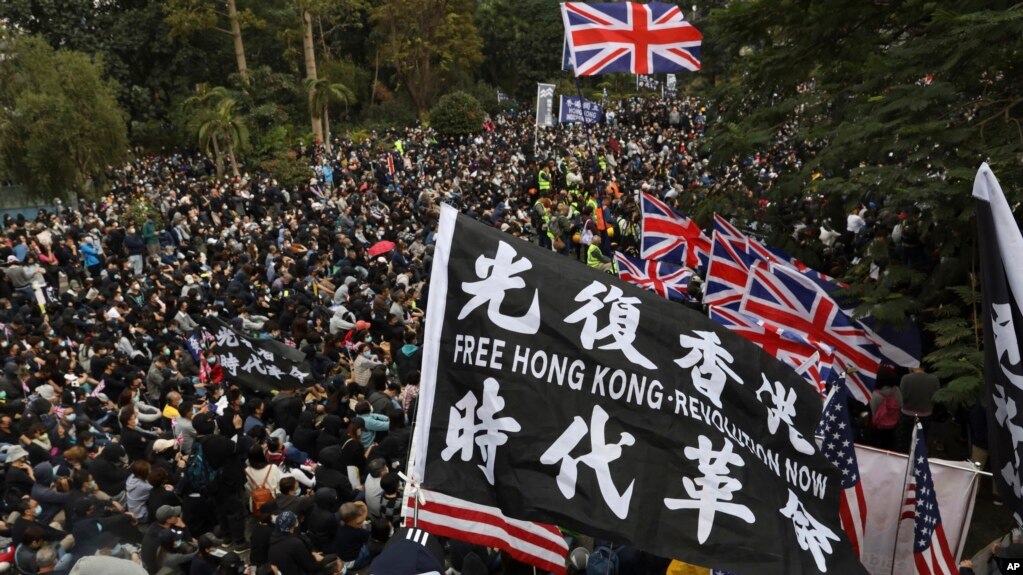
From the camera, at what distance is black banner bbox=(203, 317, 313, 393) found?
367 inches

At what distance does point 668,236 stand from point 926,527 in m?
6.36

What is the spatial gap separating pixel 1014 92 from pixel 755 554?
22.0ft

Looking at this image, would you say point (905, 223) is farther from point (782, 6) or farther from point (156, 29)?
point (156, 29)

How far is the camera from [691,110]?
34.2 m

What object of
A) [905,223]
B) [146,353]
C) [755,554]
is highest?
[905,223]

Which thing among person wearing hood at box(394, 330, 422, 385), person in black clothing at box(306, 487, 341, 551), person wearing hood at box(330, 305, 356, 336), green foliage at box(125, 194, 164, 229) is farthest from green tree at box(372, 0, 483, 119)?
person in black clothing at box(306, 487, 341, 551)

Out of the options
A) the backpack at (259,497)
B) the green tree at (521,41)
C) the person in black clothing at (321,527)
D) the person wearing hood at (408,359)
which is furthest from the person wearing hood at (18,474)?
the green tree at (521,41)

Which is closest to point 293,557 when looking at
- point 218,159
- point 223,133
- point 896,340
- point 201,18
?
point 896,340

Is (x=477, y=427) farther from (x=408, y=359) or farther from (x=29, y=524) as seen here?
(x=408, y=359)

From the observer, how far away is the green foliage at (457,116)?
3728cm

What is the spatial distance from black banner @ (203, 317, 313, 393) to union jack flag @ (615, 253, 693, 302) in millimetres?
4217

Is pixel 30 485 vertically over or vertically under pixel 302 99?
under

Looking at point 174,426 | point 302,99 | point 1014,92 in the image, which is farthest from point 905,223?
point 302,99

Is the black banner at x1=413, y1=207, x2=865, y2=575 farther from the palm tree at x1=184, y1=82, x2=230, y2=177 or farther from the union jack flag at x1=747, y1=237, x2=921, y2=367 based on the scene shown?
the palm tree at x1=184, y1=82, x2=230, y2=177
